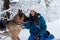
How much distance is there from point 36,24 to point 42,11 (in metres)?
1.87

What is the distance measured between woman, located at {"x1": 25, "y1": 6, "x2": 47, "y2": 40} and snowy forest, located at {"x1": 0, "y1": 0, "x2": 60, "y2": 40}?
0.69m

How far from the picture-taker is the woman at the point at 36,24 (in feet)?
11.9

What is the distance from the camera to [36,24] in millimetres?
3688

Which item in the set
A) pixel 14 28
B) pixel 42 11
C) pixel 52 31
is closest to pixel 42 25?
pixel 14 28

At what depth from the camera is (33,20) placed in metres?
3.68

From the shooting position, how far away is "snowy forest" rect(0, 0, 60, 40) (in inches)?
181

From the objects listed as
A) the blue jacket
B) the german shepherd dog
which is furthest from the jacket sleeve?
the german shepherd dog

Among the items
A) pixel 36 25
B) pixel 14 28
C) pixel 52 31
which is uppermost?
pixel 36 25

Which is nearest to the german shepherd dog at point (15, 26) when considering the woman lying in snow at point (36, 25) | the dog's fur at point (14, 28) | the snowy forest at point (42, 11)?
the dog's fur at point (14, 28)

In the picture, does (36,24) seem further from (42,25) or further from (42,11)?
(42,11)

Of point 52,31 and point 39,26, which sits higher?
point 39,26

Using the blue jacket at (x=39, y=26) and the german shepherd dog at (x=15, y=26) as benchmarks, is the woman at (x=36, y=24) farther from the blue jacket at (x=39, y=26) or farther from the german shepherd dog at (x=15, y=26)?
the german shepherd dog at (x=15, y=26)

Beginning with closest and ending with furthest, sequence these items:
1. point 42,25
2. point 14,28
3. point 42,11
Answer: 1. point 42,25
2. point 14,28
3. point 42,11

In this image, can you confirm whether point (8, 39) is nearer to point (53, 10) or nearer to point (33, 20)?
point (33, 20)
